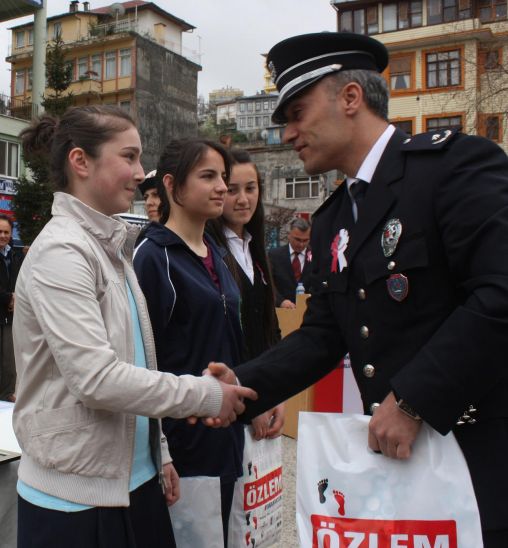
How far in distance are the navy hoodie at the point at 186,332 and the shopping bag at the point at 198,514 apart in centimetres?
5

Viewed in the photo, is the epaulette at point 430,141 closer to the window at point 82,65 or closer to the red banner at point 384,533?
the red banner at point 384,533

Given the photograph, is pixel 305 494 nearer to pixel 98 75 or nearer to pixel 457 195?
pixel 457 195

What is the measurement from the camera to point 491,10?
36.9m

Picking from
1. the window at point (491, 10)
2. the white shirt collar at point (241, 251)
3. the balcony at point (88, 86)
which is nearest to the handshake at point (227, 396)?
the white shirt collar at point (241, 251)

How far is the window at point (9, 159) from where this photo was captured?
93.2 feet

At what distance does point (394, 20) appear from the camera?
127ft

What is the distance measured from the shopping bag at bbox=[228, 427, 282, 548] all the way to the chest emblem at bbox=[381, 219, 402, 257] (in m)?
1.33

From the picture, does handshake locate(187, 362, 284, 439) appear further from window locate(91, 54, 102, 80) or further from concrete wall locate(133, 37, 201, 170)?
window locate(91, 54, 102, 80)

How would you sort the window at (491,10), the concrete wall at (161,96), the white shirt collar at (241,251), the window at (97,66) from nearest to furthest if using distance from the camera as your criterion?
the white shirt collar at (241,251), the window at (491,10), the concrete wall at (161,96), the window at (97,66)

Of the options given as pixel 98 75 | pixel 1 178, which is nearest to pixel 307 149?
pixel 1 178

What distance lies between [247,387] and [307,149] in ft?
2.74

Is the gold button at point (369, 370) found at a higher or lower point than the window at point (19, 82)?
lower

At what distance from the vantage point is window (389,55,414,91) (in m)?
37.5

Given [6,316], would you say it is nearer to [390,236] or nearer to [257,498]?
[257,498]
